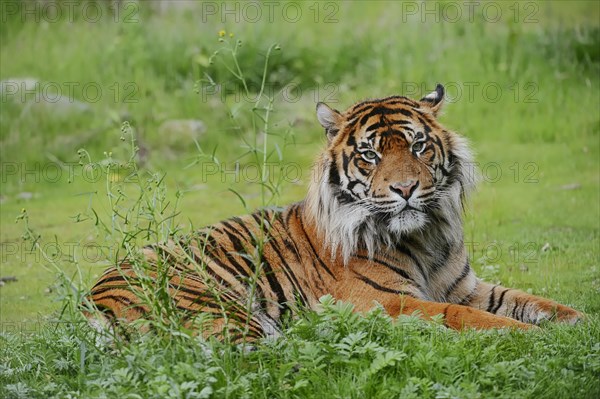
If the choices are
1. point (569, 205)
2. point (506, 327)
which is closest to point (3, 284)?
point (506, 327)

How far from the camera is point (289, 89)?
12.9 metres

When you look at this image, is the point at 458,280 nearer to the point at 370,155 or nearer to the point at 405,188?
the point at 405,188

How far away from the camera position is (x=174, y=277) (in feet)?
19.4

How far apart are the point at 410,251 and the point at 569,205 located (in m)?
3.84

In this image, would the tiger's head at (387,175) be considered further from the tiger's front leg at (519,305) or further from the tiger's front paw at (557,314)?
the tiger's front paw at (557,314)

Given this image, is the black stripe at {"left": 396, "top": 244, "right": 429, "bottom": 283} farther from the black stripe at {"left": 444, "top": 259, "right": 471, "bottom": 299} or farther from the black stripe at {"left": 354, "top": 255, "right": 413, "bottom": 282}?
the black stripe at {"left": 444, "top": 259, "right": 471, "bottom": 299}

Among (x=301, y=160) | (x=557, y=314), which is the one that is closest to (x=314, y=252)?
(x=557, y=314)

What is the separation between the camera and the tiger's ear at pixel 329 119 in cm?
642

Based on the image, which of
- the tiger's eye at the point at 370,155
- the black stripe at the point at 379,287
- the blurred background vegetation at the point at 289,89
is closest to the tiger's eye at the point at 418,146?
the tiger's eye at the point at 370,155

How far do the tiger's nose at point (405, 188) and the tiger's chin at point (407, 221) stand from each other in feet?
0.38

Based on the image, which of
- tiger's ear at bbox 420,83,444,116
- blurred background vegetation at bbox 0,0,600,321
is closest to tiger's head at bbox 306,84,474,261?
tiger's ear at bbox 420,83,444,116

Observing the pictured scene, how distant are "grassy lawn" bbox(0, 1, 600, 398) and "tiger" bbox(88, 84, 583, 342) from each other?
58cm

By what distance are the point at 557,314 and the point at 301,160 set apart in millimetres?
6060

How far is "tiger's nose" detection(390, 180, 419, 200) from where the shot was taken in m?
5.95
